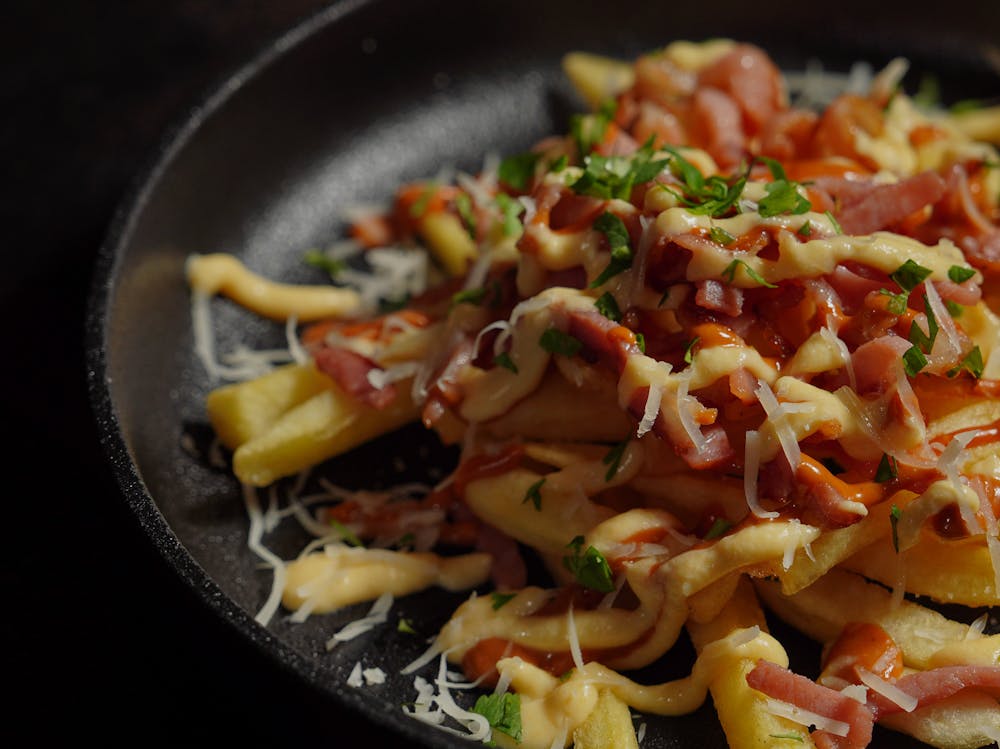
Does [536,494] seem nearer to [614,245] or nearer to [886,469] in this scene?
[614,245]

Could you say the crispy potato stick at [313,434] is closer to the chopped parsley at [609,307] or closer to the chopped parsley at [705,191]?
the chopped parsley at [609,307]

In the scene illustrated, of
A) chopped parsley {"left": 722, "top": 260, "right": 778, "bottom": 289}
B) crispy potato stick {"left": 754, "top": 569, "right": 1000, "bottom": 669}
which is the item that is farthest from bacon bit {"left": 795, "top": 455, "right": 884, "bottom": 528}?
chopped parsley {"left": 722, "top": 260, "right": 778, "bottom": 289}

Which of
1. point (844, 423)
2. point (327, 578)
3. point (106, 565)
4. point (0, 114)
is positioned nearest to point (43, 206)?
point (0, 114)

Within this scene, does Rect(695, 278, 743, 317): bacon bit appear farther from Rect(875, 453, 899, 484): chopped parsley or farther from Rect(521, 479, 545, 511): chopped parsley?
Rect(521, 479, 545, 511): chopped parsley

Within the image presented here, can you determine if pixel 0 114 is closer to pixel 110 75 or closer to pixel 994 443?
pixel 110 75

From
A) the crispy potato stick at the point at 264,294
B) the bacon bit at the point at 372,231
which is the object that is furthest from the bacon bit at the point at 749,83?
the crispy potato stick at the point at 264,294
